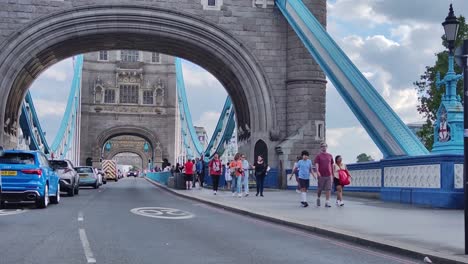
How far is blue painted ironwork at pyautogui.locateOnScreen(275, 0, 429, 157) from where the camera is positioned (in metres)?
22.2

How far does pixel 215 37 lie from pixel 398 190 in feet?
52.8

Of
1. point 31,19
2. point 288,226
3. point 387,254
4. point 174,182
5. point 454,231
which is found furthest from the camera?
point 174,182

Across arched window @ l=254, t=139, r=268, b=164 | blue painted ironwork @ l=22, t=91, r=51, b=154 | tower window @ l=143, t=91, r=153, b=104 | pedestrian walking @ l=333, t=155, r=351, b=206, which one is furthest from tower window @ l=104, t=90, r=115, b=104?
pedestrian walking @ l=333, t=155, r=351, b=206

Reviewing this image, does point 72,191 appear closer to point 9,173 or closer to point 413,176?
point 9,173

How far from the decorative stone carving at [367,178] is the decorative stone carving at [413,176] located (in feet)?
4.56

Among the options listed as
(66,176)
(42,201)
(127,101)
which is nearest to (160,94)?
(127,101)

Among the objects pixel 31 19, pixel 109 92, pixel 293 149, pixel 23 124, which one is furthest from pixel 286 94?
pixel 109 92

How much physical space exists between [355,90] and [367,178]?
4428mm

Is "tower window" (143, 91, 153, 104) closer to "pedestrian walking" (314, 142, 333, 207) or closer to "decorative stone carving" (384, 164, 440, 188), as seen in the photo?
"decorative stone carving" (384, 164, 440, 188)

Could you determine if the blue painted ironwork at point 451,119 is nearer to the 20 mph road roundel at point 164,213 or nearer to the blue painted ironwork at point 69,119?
the 20 mph road roundel at point 164,213

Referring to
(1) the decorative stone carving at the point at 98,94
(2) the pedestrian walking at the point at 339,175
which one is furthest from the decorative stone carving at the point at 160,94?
(2) the pedestrian walking at the point at 339,175

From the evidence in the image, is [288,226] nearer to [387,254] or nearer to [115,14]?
[387,254]

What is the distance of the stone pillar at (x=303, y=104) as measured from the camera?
1275 inches

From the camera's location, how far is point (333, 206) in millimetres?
18000
